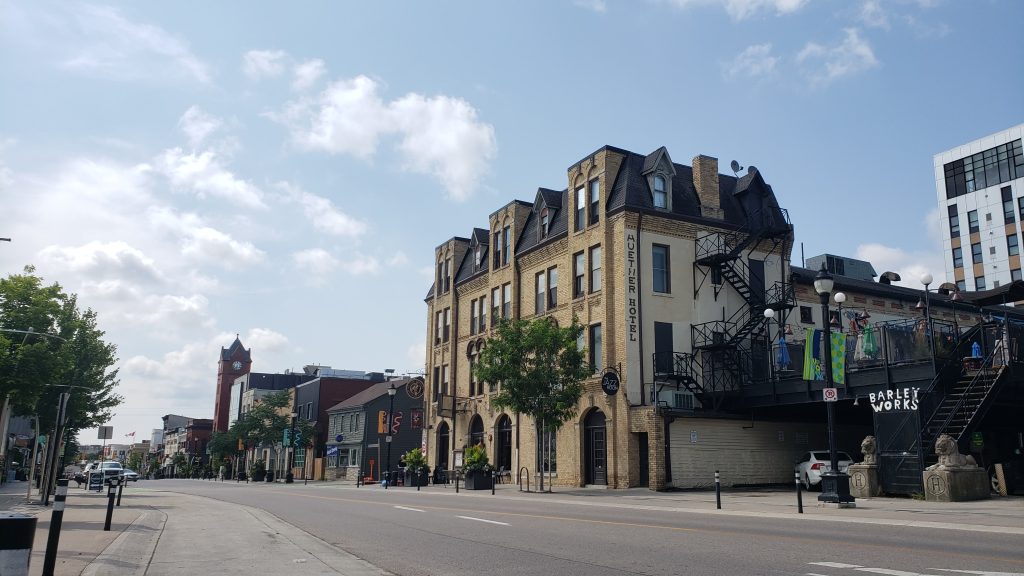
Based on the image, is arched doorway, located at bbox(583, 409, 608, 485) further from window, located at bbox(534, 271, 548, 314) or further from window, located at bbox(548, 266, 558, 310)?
window, located at bbox(534, 271, 548, 314)

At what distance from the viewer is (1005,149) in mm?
68125

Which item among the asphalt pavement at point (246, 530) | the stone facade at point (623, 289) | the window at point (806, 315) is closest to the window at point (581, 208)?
the stone facade at point (623, 289)

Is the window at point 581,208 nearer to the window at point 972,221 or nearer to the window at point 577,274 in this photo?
the window at point 577,274

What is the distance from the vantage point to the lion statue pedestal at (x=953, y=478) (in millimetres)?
20281

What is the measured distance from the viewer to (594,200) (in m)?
35.5

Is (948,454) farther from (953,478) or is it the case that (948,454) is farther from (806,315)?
(806,315)

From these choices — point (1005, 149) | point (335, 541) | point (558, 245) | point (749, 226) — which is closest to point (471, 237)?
point (558, 245)

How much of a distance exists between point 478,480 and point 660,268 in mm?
12277

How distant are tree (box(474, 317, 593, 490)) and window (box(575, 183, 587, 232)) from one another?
6473mm

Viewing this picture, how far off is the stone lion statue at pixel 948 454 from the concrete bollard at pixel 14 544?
20.9 metres

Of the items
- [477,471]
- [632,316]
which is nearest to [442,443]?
[477,471]

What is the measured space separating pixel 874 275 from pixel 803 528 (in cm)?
3745

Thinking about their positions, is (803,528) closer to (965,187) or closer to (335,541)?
(335,541)

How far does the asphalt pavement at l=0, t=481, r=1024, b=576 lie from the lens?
10.2 metres
